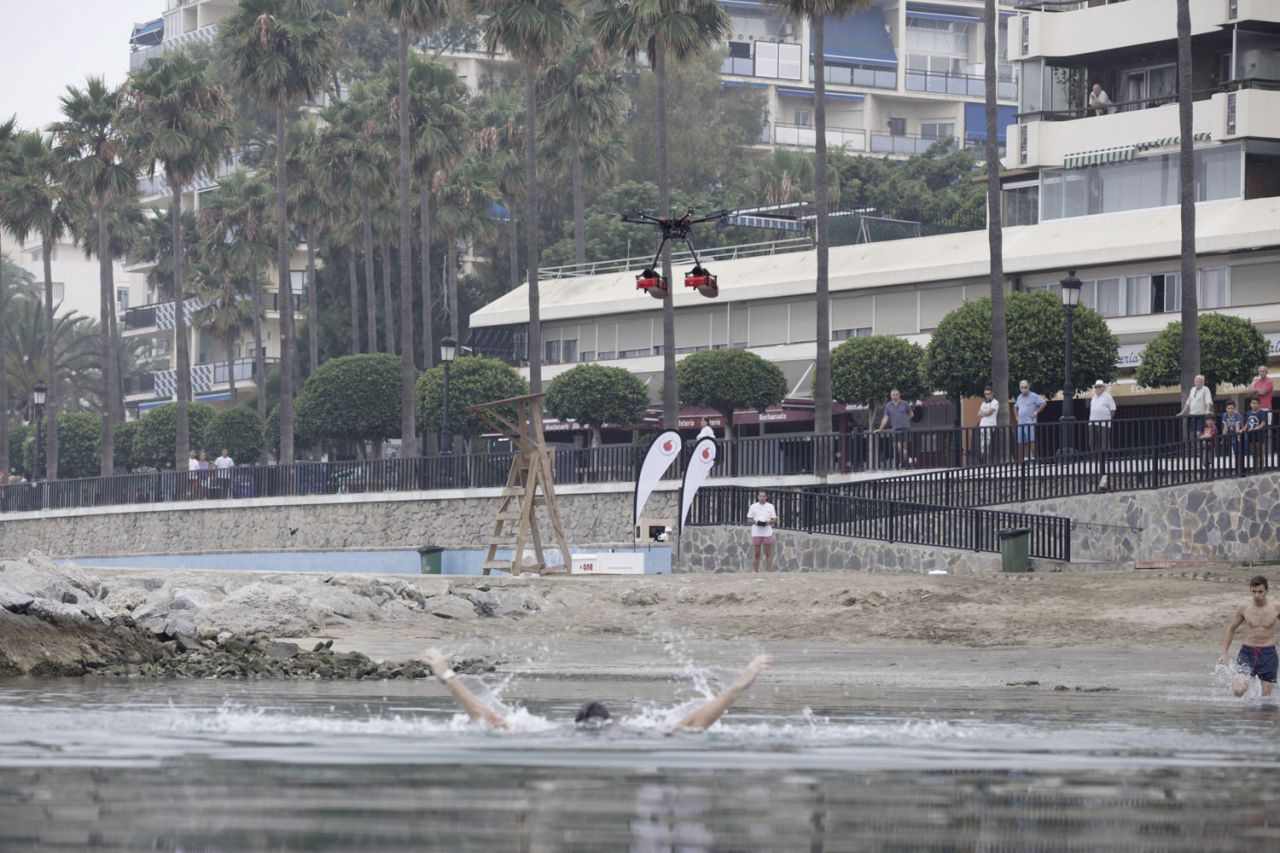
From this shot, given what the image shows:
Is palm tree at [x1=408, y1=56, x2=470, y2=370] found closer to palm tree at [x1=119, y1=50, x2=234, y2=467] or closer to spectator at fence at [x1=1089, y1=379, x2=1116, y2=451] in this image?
palm tree at [x1=119, y1=50, x2=234, y2=467]

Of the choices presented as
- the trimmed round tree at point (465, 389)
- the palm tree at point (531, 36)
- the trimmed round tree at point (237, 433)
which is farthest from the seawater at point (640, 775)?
the trimmed round tree at point (237, 433)

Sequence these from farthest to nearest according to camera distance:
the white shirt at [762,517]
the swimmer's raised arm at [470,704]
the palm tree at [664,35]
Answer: the palm tree at [664,35], the white shirt at [762,517], the swimmer's raised arm at [470,704]

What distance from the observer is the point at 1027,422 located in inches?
1374

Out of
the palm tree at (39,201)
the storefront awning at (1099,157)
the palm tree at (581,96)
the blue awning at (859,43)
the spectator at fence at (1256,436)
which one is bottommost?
the spectator at fence at (1256,436)

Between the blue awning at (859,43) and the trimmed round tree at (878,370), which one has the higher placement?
the blue awning at (859,43)

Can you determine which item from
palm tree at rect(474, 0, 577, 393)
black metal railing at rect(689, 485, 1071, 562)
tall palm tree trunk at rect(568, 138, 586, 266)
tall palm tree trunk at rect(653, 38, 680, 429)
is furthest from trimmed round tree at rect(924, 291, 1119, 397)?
tall palm tree trunk at rect(568, 138, 586, 266)

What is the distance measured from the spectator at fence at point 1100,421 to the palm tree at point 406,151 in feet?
73.9

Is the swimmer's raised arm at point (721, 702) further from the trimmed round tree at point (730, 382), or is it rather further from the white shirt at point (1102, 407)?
the trimmed round tree at point (730, 382)

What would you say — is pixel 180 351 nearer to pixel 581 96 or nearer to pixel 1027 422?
pixel 581 96

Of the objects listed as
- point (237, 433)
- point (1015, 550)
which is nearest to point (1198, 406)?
point (1015, 550)

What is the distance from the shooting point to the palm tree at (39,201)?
68.6m

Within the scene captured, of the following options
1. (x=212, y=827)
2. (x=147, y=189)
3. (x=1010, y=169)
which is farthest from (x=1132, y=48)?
(x=147, y=189)

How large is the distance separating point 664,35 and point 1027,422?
52.4ft

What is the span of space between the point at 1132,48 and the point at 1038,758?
39.4 meters
